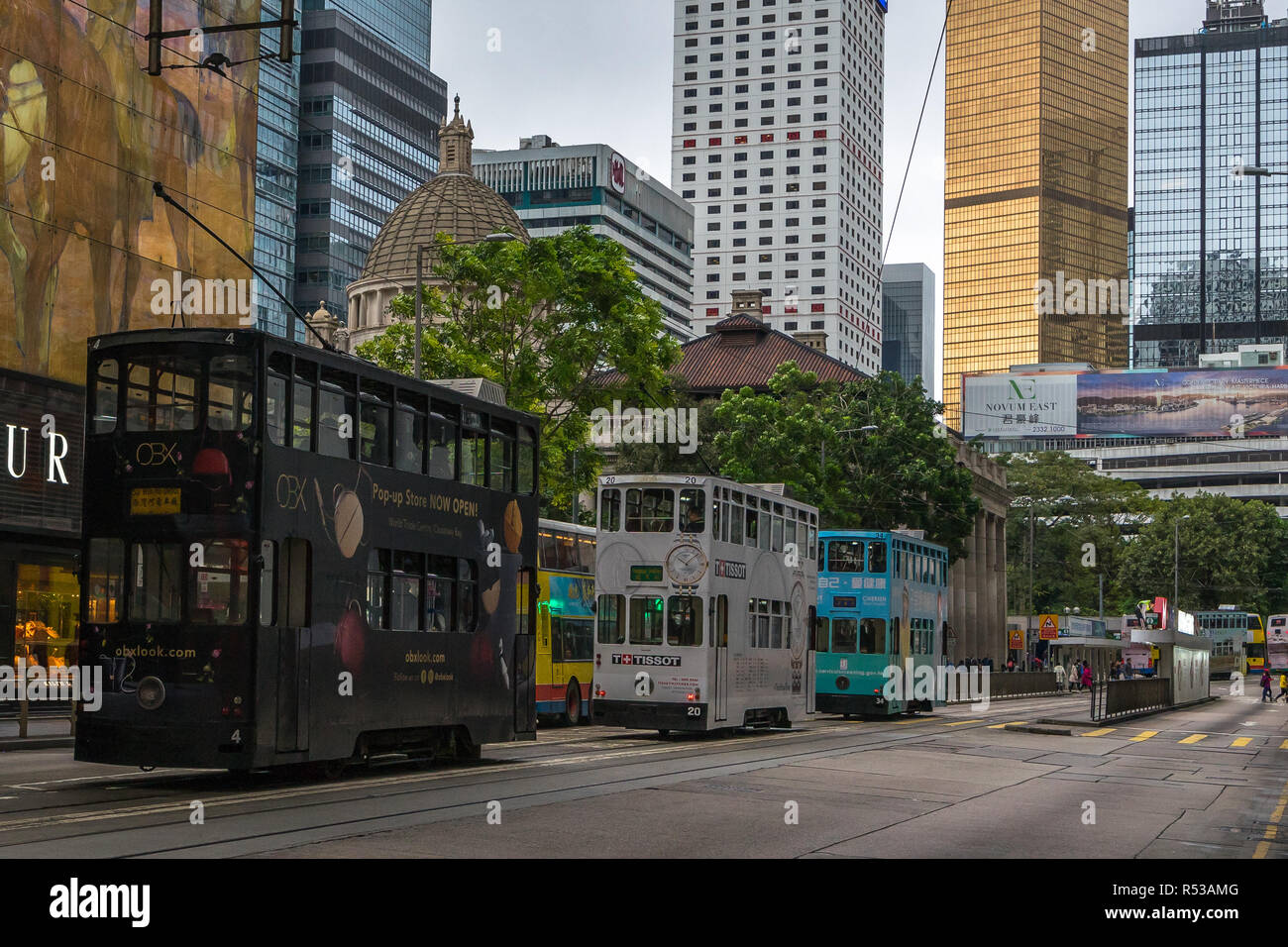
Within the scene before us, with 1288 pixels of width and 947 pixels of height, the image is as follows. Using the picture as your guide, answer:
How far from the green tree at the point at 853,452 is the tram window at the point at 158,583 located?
3974 cm

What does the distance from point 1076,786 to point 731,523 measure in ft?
28.8

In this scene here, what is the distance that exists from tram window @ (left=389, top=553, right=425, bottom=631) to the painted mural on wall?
18000mm

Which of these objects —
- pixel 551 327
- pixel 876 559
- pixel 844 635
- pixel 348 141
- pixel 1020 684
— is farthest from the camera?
pixel 348 141

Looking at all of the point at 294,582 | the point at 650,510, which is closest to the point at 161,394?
the point at 294,582

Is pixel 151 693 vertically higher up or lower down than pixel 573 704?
higher up

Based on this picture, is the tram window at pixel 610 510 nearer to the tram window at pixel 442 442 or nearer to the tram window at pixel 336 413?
the tram window at pixel 442 442

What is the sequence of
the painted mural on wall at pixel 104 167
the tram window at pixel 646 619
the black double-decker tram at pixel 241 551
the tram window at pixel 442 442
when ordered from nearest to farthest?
the black double-decker tram at pixel 241 551 < the tram window at pixel 442 442 < the tram window at pixel 646 619 < the painted mural on wall at pixel 104 167

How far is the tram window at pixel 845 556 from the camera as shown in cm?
3966

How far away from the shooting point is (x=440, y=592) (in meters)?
20.8

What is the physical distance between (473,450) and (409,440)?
162cm

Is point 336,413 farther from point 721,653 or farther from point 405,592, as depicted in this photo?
point 721,653

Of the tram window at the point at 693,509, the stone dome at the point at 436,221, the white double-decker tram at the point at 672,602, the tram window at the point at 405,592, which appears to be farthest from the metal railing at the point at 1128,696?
the stone dome at the point at 436,221

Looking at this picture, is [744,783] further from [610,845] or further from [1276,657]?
[1276,657]

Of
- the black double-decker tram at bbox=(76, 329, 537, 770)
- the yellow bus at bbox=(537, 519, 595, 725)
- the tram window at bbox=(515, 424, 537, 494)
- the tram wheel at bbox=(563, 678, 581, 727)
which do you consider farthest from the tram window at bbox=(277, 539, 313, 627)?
the tram wheel at bbox=(563, 678, 581, 727)
